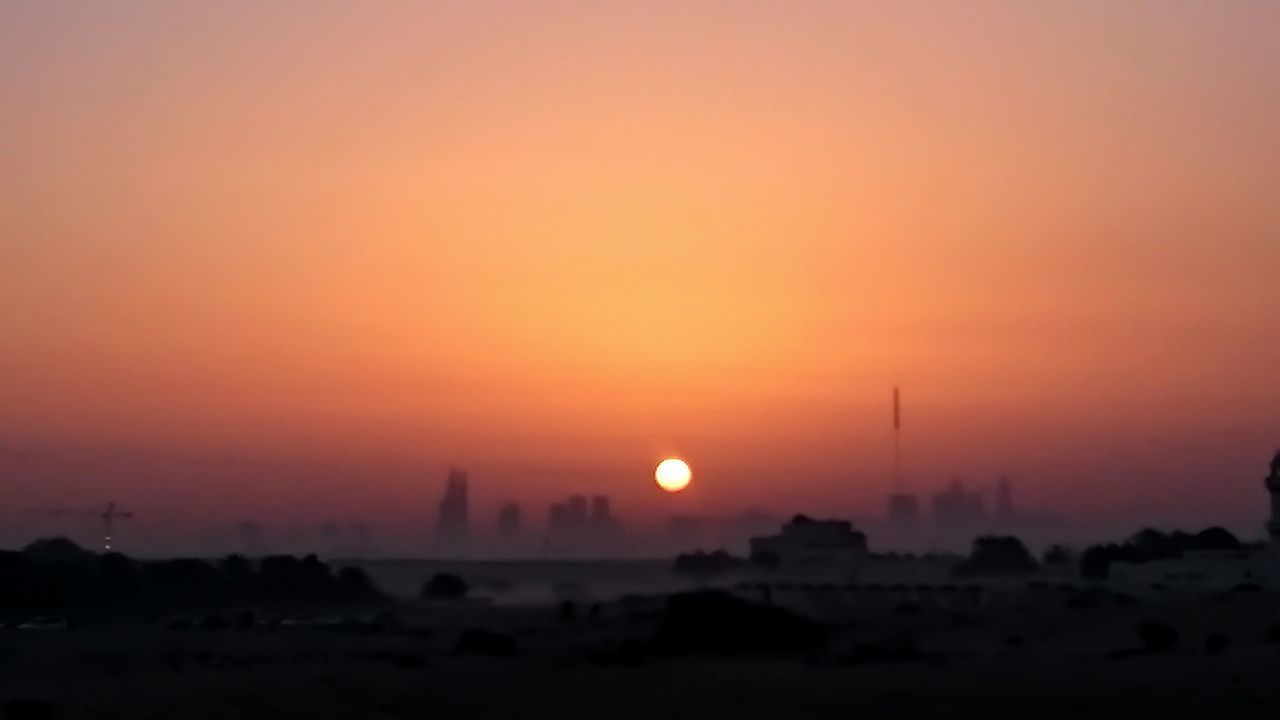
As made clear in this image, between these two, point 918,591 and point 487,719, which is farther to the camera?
point 918,591

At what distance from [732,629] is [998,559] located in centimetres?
8904

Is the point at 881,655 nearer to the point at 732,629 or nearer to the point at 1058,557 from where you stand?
the point at 732,629

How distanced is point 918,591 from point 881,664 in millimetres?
43255

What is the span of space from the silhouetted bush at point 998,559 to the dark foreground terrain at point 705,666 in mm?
61498

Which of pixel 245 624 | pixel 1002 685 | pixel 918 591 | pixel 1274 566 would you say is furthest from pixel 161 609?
pixel 1002 685

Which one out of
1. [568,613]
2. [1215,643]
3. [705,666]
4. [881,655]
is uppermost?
[568,613]

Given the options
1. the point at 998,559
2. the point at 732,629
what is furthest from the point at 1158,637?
the point at 998,559

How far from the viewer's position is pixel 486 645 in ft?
184

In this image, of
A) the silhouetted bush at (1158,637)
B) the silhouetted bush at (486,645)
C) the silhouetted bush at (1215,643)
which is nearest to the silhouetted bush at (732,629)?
the silhouetted bush at (486,645)

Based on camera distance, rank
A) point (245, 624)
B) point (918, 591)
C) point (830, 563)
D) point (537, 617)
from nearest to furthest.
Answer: point (245, 624)
point (537, 617)
point (918, 591)
point (830, 563)

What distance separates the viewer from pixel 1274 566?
84.8 meters

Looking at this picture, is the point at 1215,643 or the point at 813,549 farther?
the point at 813,549

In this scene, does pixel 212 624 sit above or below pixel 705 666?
above

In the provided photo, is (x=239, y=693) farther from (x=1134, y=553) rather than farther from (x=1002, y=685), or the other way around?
(x=1134, y=553)
